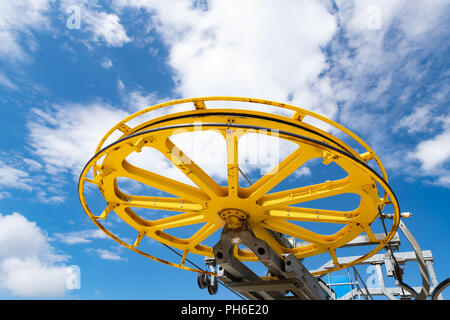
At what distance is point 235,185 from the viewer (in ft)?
21.0

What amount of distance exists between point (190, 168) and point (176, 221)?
2267 mm

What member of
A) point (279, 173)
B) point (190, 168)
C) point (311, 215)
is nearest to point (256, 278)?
point (311, 215)

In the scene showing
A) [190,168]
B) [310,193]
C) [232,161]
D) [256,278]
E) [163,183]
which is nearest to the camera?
[232,161]

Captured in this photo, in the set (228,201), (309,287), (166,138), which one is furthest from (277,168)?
(309,287)

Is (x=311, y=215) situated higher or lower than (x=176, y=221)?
lower

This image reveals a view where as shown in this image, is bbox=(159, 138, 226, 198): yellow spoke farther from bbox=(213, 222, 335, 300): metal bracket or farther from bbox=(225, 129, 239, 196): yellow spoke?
bbox=(213, 222, 335, 300): metal bracket

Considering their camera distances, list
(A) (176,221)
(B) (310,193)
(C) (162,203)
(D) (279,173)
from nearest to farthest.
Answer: (D) (279,173) → (B) (310,193) → (C) (162,203) → (A) (176,221)

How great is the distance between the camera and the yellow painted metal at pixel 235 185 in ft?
16.8

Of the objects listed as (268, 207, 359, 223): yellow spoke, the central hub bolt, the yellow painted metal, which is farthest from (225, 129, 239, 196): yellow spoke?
(268, 207, 359, 223): yellow spoke

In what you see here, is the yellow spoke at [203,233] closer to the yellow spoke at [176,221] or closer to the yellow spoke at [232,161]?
the yellow spoke at [176,221]

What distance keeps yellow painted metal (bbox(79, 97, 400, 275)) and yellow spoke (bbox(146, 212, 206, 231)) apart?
26 mm

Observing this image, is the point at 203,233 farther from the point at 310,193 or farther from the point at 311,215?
the point at 310,193

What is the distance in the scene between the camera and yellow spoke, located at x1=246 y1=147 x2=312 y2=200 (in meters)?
5.90

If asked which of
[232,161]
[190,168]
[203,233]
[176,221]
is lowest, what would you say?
[203,233]
